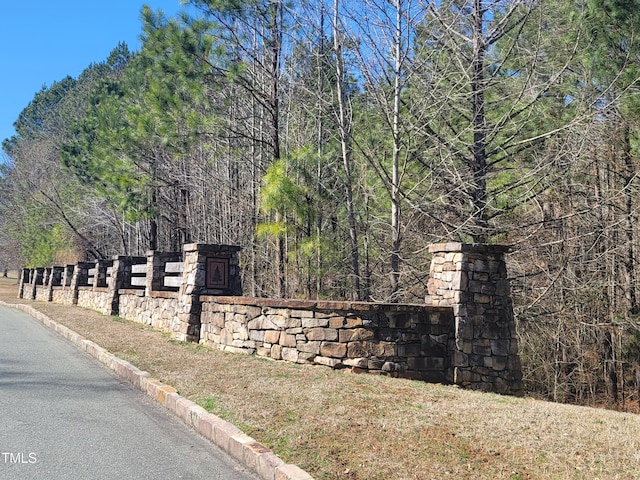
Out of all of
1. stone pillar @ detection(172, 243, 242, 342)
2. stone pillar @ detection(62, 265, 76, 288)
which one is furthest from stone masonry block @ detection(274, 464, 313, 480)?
stone pillar @ detection(62, 265, 76, 288)

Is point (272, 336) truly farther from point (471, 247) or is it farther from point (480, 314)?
point (471, 247)

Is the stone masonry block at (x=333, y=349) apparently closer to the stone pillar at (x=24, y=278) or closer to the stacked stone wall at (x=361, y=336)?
the stacked stone wall at (x=361, y=336)

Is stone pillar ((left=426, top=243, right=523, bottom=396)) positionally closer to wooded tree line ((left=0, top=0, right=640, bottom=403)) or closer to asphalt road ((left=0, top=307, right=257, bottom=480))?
wooded tree line ((left=0, top=0, right=640, bottom=403))

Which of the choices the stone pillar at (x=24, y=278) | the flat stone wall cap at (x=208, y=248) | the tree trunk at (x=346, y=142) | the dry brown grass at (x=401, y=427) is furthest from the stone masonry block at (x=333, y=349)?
the stone pillar at (x=24, y=278)

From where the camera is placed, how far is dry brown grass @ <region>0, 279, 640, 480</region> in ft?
14.5

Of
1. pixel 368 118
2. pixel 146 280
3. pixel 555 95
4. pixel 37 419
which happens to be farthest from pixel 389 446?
pixel 146 280

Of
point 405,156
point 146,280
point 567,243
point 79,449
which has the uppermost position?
point 405,156

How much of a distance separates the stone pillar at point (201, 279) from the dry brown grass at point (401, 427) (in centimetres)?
302

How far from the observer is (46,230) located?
37875 millimetres

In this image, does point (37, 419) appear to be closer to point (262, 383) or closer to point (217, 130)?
point (262, 383)

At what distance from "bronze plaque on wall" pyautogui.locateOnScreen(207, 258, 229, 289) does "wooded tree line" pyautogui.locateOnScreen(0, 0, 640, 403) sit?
2421 millimetres

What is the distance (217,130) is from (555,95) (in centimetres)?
819

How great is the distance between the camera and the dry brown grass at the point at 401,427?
4.41m

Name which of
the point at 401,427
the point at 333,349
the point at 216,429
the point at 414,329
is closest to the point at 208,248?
the point at 333,349
